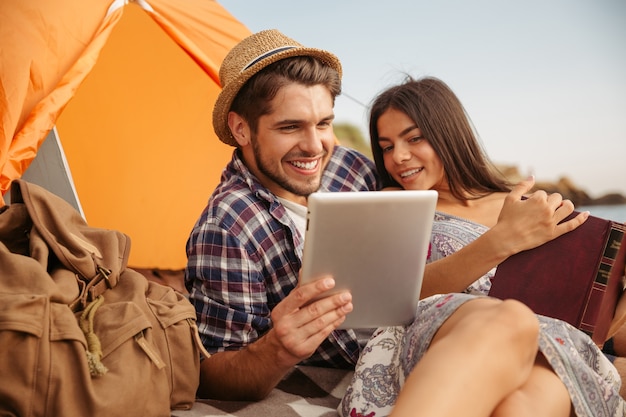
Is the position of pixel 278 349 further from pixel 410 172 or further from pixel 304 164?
pixel 410 172

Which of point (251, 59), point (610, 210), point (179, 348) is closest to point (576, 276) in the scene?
point (179, 348)

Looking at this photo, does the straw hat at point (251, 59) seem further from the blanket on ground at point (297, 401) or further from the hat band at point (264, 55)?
the blanket on ground at point (297, 401)

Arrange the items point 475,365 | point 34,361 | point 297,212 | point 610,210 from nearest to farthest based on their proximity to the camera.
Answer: point 475,365 → point 34,361 → point 297,212 → point 610,210

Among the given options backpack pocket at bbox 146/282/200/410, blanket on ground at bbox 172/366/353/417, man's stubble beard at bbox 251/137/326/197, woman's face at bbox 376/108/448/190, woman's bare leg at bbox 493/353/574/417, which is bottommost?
blanket on ground at bbox 172/366/353/417

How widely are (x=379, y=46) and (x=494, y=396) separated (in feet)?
32.0

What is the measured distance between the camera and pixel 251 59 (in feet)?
6.15

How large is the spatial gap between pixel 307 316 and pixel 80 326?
44 cm

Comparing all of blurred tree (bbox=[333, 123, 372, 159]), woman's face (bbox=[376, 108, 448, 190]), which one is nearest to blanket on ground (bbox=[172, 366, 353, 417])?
woman's face (bbox=[376, 108, 448, 190])

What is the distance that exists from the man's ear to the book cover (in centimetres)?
77

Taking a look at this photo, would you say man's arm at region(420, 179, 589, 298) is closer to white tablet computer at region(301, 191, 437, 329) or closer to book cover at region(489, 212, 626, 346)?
book cover at region(489, 212, 626, 346)

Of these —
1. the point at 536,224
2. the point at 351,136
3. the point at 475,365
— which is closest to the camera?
the point at 475,365

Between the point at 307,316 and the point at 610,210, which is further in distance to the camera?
the point at 610,210

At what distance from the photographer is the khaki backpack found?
123cm

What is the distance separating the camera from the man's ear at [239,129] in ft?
6.32
